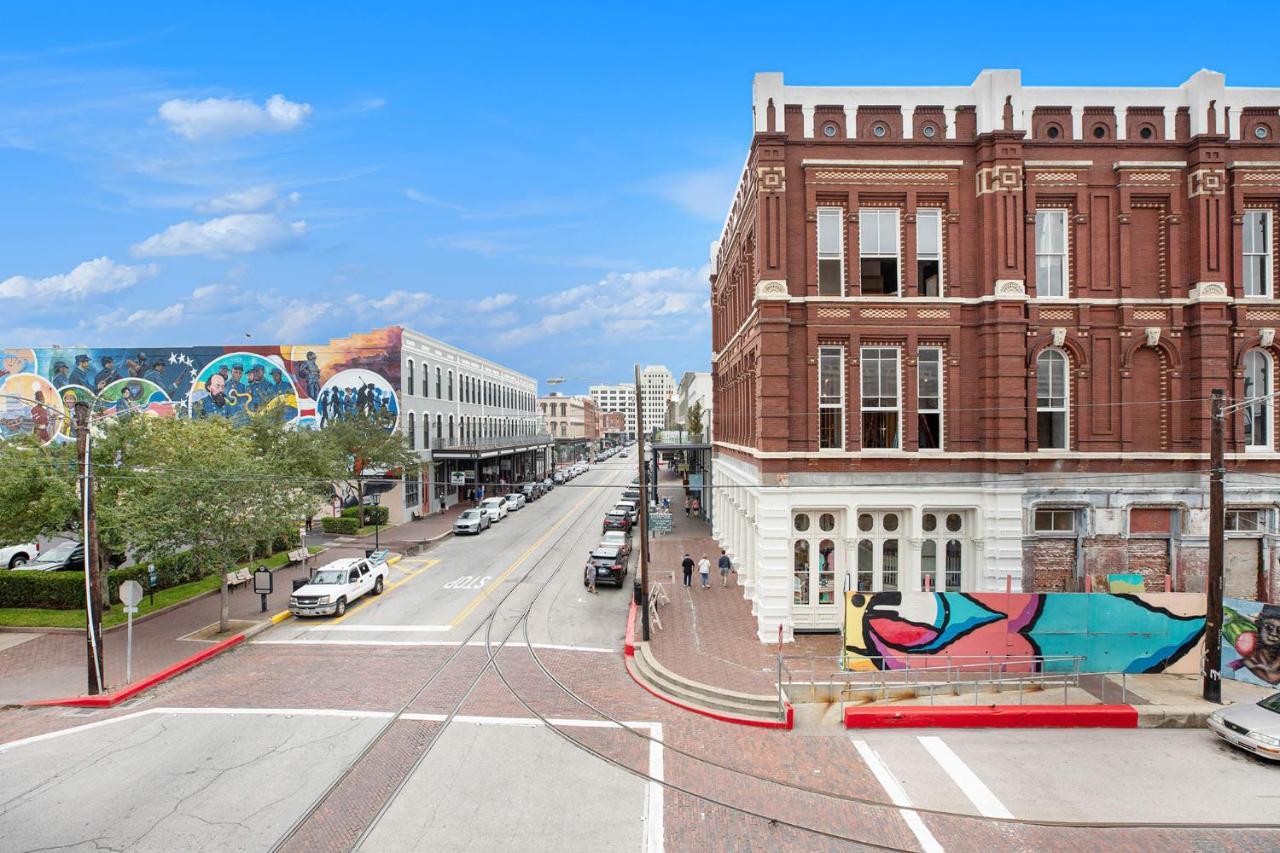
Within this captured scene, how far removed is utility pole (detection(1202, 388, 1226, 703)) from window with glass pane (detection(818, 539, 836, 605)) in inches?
322

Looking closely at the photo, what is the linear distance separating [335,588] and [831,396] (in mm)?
16699

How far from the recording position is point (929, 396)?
66.2ft

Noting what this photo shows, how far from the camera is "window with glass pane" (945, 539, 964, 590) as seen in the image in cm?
2027

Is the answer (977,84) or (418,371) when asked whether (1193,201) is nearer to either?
(977,84)

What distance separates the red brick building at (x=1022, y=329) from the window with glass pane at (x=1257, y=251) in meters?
0.06

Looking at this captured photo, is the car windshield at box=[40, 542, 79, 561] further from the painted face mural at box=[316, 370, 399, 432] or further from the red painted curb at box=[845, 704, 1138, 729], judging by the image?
the red painted curb at box=[845, 704, 1138, 729]

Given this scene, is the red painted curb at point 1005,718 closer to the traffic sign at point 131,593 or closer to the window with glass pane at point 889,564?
the window with glass pane at point 889,564

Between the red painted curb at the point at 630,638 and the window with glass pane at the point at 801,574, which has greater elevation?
the window with glass pane at the point at 801,574

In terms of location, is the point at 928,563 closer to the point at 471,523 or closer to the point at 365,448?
the point at 471,523

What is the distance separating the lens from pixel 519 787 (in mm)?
11820

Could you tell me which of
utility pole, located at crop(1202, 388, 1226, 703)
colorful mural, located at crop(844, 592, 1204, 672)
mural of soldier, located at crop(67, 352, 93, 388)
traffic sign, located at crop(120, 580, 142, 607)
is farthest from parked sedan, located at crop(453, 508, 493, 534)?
mural of soldier, located at crop(67, 352, 93, 388)

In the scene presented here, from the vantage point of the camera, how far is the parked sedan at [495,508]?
4600cm

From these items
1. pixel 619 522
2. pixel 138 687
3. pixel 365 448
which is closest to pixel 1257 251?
pixel 619 522

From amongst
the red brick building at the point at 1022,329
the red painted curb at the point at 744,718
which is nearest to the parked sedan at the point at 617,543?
the red brick building at the point at 1022,329
